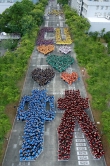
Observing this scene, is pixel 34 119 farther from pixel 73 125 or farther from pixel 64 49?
pixel 64 49

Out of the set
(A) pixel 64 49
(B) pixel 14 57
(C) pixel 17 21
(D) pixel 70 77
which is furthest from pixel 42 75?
(C) pixel 17 21

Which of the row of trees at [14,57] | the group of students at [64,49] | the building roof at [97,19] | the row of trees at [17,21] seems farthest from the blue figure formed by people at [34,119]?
the building roof at [97,19]

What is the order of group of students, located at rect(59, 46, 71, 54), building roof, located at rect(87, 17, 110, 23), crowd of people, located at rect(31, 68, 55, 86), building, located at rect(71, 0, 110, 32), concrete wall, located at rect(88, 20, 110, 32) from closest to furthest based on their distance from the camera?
crowd of people, located at rect(31, 68, 55, 86), group of students, located at rect(59, 46, 71, 54), concrete wall, located at rect(88, 20, 110, 32), building, located at rect(71, 0, 110, 32), building roof, located at rect(87, 17, 110, 23)

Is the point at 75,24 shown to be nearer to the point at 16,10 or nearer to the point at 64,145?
the point at 16,10

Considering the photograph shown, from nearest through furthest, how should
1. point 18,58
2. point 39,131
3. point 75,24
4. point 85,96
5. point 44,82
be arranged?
point 39,131, point 85,96, point 44,82, point 18,58, point 75,24

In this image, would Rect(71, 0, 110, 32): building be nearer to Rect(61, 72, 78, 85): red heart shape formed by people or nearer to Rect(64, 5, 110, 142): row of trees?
Rect(64, 5, 110, 142): row of trees

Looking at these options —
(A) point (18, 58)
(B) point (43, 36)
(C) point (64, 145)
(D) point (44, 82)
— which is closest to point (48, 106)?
(D) point (44, 82)

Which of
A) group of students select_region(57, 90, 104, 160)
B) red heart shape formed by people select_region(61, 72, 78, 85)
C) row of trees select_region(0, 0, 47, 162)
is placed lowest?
group of students select_region(57, 90, 104, 160)

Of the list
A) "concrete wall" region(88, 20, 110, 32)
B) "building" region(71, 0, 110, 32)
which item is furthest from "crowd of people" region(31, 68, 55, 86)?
"building" region(71, 0, 110, 32)
